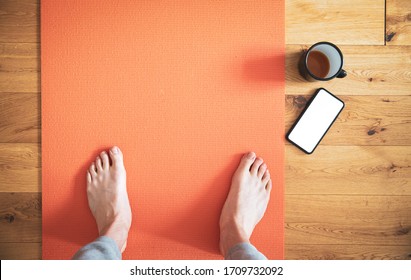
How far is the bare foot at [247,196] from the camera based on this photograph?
903mm

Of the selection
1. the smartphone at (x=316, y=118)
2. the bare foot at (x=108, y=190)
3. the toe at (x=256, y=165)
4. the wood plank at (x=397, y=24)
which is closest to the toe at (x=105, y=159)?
the bare foot at (x=108, y=190)

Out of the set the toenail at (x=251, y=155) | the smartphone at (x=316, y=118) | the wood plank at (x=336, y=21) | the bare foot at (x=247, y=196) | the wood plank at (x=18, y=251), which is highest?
the wood plank at (x=336, y=21)

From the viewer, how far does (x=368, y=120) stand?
915 millimetres

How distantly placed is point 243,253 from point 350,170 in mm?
398

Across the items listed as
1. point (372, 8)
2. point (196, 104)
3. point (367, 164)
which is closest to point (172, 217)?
point (196, 104)

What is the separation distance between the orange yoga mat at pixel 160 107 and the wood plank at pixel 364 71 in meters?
0.04

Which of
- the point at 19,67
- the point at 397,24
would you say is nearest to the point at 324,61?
the point at 397,24

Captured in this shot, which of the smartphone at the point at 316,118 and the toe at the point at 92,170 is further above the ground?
the smartphone at the point at 316,118

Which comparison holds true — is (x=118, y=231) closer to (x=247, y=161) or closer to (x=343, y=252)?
(x=247, y=161)

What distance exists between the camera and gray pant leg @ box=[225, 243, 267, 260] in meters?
0.78

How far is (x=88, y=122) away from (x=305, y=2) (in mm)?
700

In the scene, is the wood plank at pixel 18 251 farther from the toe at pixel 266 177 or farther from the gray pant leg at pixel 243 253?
the toe at pixel 266 177

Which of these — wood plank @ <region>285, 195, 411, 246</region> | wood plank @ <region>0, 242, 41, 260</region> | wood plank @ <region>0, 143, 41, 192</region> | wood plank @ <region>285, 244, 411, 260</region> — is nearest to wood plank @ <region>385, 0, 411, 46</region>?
wood plank @ <region>285, 195, 411, 246</region>

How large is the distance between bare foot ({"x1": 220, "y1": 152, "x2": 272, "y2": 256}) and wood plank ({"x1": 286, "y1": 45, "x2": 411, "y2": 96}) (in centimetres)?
24
